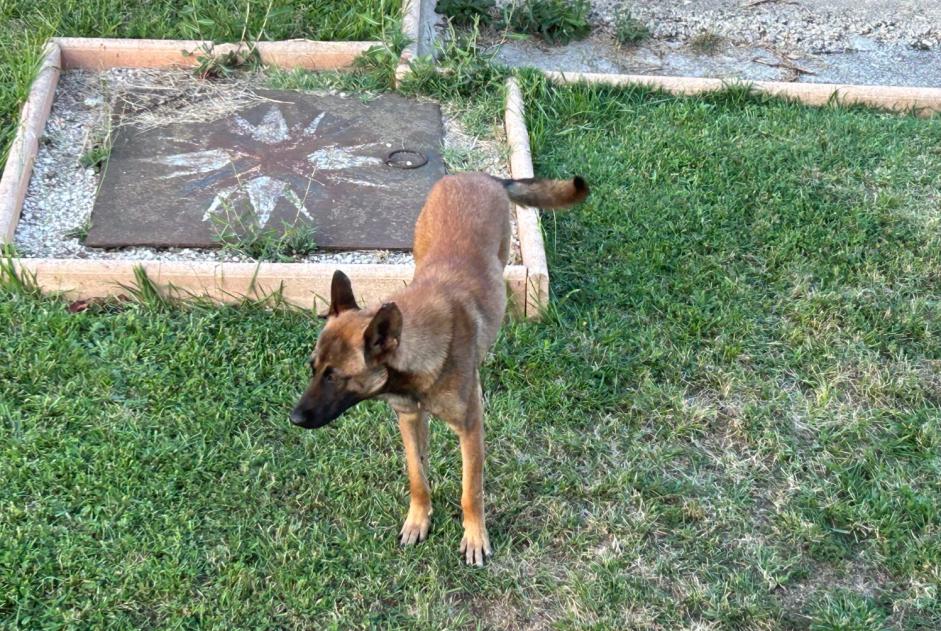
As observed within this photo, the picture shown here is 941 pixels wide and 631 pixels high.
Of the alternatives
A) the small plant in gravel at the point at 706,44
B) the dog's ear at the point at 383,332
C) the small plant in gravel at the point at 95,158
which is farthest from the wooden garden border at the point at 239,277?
the small plant in gravel at the point at 706,44

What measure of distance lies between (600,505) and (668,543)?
33 cm

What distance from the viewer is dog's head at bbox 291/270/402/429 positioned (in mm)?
3299

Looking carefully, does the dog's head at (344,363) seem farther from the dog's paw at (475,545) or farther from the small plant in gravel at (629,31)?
the small plant in gravel at (629,31)

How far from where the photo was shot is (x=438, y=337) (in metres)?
3.65

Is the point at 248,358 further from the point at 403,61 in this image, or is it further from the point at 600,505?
the point at 403,61

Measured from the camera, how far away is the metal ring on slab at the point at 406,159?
602cm

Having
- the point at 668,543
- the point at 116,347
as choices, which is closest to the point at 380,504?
the point at 668,543

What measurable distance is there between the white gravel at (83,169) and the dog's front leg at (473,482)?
174cm

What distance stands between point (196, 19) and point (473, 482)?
15.1ft

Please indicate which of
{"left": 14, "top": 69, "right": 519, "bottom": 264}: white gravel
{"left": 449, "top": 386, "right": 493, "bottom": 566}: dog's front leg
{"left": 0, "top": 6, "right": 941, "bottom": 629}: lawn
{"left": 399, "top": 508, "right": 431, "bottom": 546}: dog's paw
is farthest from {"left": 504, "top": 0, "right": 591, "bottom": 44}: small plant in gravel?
{"left": 399, "top": 508, "right": 431, "bottom": 546}: dog's paw

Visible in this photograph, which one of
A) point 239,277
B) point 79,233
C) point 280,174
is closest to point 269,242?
point 239,277

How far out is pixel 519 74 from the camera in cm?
677

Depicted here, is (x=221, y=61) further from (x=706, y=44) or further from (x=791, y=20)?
(x=791, y=20)

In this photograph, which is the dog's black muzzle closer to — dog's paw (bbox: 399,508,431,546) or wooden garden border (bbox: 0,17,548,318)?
dog's paw (bbox: 399,508,431,546)
